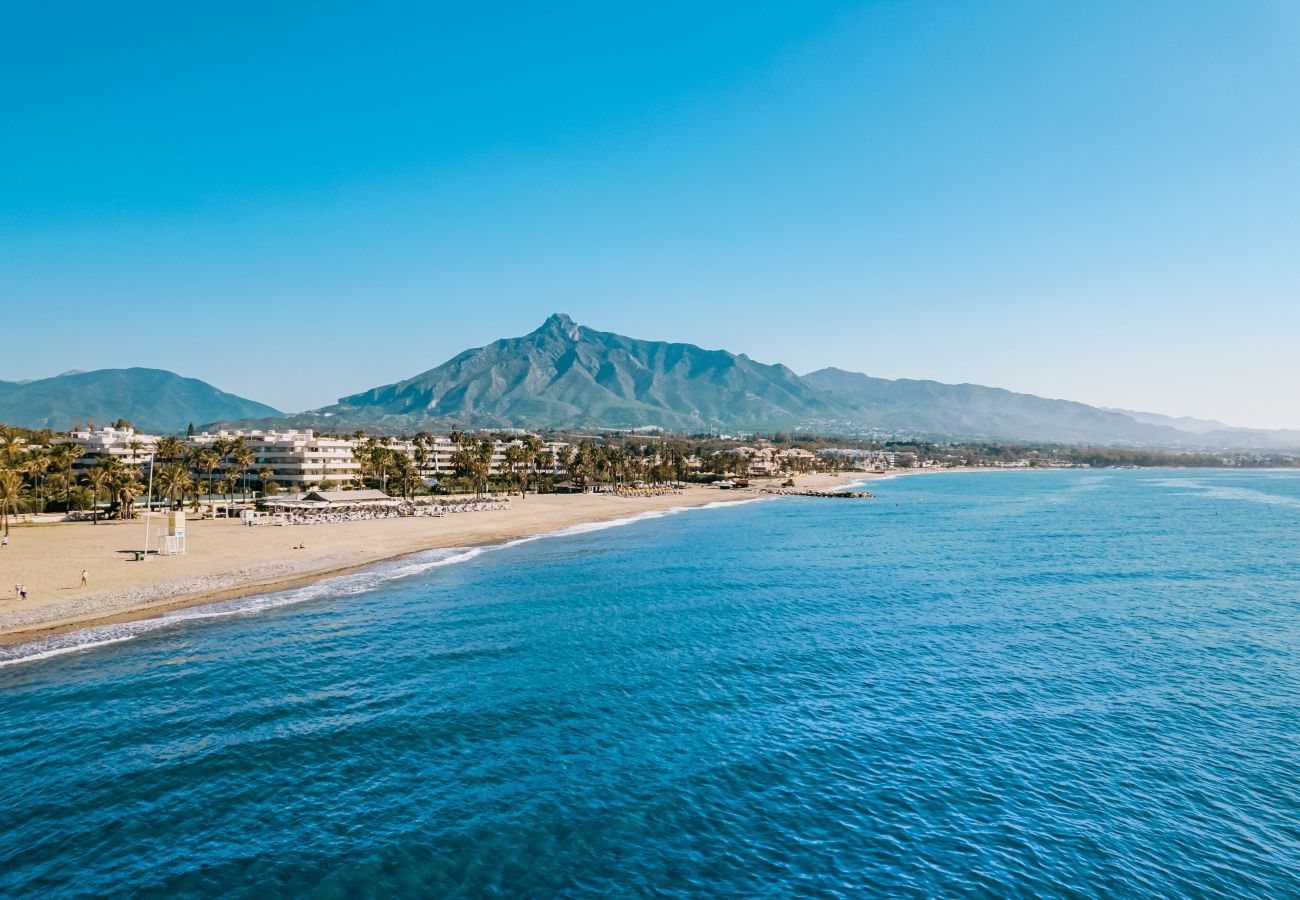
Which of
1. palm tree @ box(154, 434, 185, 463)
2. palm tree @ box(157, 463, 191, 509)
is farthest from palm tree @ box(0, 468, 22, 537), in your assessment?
palm tree @ box(154, 434, 185, 463)

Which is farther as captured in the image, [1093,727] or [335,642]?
[335,642]

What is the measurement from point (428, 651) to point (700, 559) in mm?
31371

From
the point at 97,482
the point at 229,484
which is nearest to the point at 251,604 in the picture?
the point at 97,482

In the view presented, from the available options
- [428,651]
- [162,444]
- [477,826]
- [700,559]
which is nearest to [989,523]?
[700,559]

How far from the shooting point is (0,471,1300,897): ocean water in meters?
15.6

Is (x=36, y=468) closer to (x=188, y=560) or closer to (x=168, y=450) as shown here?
(x=168, y=450)

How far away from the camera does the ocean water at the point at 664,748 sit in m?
15.6

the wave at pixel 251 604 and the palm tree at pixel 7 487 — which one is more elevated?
the palm tree at pixel 7 487

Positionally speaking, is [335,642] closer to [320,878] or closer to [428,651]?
[428,651]

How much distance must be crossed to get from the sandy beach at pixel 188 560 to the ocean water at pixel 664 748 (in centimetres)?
543

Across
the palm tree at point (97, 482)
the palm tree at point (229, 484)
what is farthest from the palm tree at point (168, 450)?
the palm tree at point (97, 482)

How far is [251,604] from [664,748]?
1206 inches

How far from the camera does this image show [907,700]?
25391 millimetres

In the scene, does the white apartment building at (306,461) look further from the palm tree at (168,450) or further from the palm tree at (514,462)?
the palm tree at (514,462)
